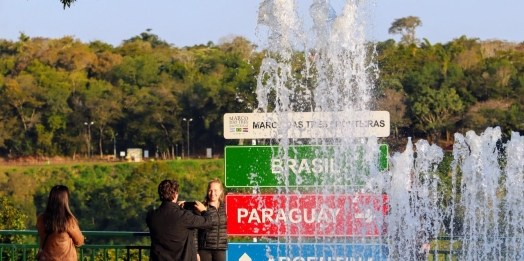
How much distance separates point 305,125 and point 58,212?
460cm

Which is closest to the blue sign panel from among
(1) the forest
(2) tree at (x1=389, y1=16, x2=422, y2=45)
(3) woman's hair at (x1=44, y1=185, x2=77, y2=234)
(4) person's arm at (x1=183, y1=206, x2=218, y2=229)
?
(4) person's arm at (x1=183, y1=206, x2=218, y2=229)

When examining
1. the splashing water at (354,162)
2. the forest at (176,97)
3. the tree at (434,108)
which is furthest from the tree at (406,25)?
the splashing water at (354,162)

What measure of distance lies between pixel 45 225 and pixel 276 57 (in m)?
6.41

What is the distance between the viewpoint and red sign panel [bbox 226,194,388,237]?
1115 centimetres

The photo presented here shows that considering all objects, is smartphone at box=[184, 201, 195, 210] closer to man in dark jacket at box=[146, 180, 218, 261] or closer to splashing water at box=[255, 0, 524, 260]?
man in dark jacket at box=[146, 180, 218, 261]

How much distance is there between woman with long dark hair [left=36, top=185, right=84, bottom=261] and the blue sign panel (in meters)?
2.70

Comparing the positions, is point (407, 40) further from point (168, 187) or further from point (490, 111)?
point (168, 187)

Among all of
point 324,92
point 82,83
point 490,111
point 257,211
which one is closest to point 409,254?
point 257,211

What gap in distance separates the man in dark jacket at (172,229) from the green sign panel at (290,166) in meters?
2.93

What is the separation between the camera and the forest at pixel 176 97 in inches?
3300

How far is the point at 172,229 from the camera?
28.0ft

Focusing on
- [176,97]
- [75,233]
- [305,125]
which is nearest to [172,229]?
[75,233]

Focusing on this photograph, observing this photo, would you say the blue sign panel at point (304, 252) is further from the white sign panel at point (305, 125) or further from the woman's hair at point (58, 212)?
the woman's hair at point (58, 212)

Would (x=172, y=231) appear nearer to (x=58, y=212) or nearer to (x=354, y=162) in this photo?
(x=58, y=212)
